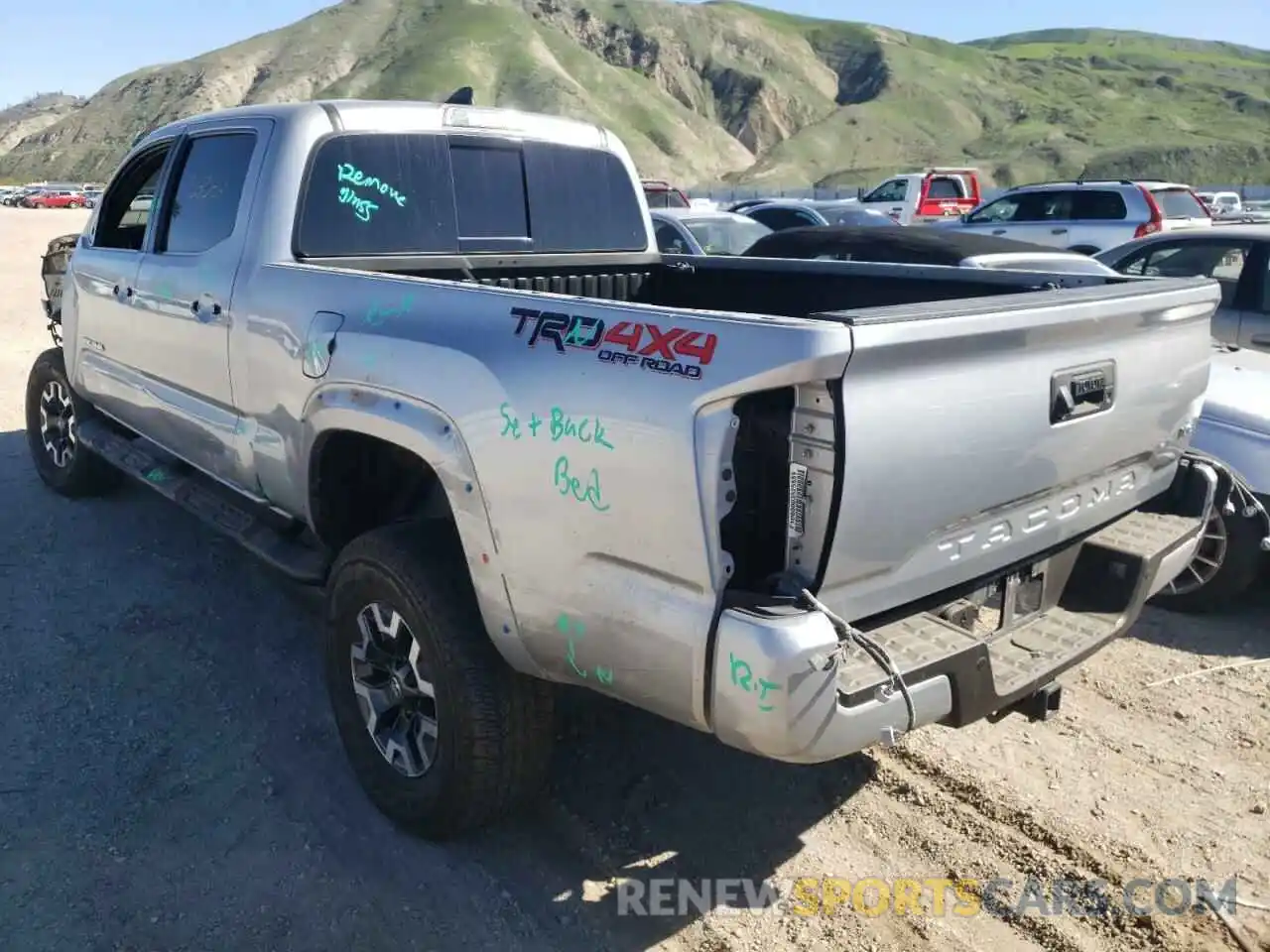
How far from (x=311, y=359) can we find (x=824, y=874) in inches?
87.9

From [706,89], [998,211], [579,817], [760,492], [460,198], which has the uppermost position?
[706,89]

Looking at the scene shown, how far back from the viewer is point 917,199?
70.1 ft

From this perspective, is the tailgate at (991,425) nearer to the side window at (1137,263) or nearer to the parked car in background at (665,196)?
the side window at (1137,263)

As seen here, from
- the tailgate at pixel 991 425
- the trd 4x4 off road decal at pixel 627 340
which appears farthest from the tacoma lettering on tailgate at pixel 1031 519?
the trd 4x4 off road decal at pixel 627 340

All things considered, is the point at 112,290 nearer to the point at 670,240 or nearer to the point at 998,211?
the point at 670,240

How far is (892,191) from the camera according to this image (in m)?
22.1

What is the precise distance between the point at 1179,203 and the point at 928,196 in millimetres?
6434

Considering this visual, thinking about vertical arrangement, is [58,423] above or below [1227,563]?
above

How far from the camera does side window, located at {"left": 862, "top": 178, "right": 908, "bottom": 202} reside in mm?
21781

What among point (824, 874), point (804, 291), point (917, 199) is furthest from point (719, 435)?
point (917, 199)

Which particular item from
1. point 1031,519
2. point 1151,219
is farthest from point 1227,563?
point 1151,219

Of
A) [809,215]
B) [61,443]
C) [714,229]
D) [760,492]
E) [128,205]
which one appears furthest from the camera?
[809,215]

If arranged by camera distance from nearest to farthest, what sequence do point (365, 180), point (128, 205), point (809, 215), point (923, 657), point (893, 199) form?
point (923, 657) → point (365, 180) → point (128, 205) → point (809, 215) → point (893, 199)

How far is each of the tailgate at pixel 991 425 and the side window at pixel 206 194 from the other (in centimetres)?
276
